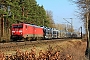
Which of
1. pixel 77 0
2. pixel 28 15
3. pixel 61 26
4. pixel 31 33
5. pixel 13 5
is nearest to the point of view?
pixel 77 0

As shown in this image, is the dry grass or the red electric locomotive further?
the red electric locomotive

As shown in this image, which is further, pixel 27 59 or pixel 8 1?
pixel 8 1

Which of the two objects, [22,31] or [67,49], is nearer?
[67,49]

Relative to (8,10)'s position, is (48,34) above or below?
below

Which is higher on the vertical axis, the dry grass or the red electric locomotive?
the red electric locomotive

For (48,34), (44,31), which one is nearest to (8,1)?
(44,31)

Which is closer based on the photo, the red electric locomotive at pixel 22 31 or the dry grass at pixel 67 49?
the dry grass at pixel 67 49

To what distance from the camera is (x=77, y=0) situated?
65.5 ft

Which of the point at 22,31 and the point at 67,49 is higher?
the point at 22,31

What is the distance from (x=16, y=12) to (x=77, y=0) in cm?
3863

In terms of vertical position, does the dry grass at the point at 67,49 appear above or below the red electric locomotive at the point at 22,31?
below

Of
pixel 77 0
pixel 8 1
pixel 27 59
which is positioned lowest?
pixel 27 59

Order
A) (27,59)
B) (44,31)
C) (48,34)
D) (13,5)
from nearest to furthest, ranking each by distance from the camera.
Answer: (27,59)
(13,5)
(44,31)
(48,34)

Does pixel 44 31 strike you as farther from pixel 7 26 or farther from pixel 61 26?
pixel 61 26
